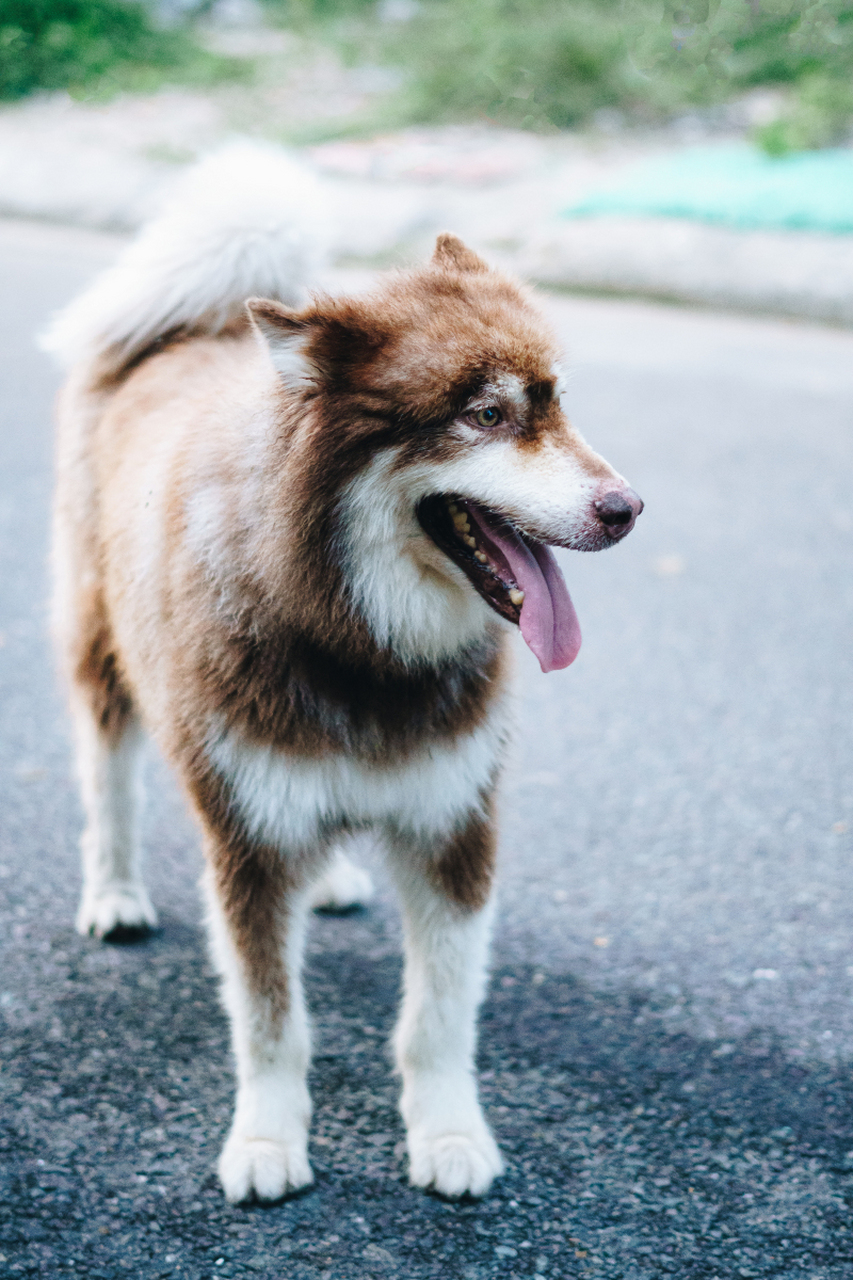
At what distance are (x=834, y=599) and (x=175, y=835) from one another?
2419 mm

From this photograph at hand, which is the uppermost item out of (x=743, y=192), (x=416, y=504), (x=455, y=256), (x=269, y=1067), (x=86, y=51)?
(x=86, y=51)

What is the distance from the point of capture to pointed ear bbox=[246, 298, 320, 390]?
5.66 feet

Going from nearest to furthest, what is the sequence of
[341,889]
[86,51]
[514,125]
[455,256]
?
[455,256], [341,889], [514,125], [86,51]

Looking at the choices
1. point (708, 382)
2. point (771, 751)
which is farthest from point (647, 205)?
point (771, 751)

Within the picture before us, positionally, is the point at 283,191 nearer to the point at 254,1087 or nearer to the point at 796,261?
the point at 254,1087

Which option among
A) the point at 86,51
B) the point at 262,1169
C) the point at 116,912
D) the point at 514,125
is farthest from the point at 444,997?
the point at 86,51

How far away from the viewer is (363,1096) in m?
2.28

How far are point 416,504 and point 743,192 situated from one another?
247 inches

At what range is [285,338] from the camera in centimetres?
176

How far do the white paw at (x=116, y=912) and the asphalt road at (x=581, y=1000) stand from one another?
2.1 inches

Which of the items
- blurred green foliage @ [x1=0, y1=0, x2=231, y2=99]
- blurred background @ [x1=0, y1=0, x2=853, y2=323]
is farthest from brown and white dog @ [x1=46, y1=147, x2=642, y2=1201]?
blurred green foliage @ [x1=0, y1=0, x2=231, y2=99]

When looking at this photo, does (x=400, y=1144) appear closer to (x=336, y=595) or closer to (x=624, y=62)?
(x=336, y=595)

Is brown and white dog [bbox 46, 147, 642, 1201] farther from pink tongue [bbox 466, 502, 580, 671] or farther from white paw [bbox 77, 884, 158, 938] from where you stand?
white paw [bbox 77, 884, 158, 938]

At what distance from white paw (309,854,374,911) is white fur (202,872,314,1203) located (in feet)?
2.08
